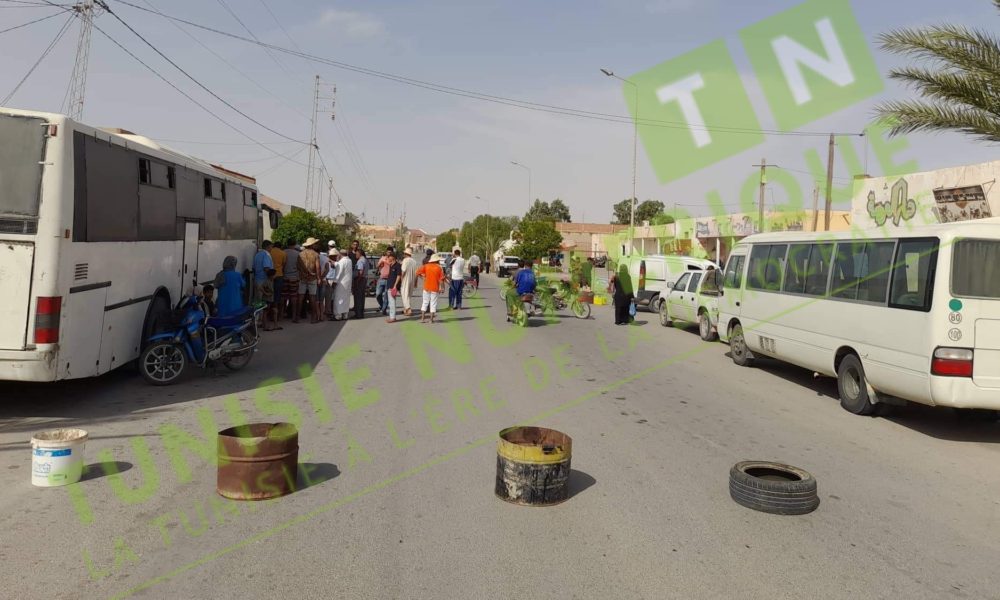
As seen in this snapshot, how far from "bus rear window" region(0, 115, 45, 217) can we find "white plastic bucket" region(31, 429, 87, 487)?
9.60 ft

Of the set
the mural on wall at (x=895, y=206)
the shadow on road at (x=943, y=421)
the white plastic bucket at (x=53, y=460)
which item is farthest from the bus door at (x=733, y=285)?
the mural on wall at (x=895, y=206)

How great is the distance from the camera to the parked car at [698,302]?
53.7 ft

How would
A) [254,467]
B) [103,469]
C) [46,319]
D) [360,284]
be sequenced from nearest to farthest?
[254,467], [103,469], [46,319], [360,284]

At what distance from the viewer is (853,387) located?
908cm

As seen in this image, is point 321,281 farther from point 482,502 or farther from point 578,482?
point 482,502

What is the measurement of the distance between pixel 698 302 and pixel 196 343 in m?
Answer: 11.6

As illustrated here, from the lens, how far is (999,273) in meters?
7.49

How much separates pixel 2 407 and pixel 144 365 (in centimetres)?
165

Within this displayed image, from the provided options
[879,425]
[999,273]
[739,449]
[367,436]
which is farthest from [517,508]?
[999,273]

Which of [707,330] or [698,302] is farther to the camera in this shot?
[698,302]

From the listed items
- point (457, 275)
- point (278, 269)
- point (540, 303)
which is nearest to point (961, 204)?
point (540, 303)

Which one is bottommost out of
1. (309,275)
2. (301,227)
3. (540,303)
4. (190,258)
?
(540,303)

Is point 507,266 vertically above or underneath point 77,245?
above

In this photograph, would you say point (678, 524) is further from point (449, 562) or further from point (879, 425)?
point (879, 425)
